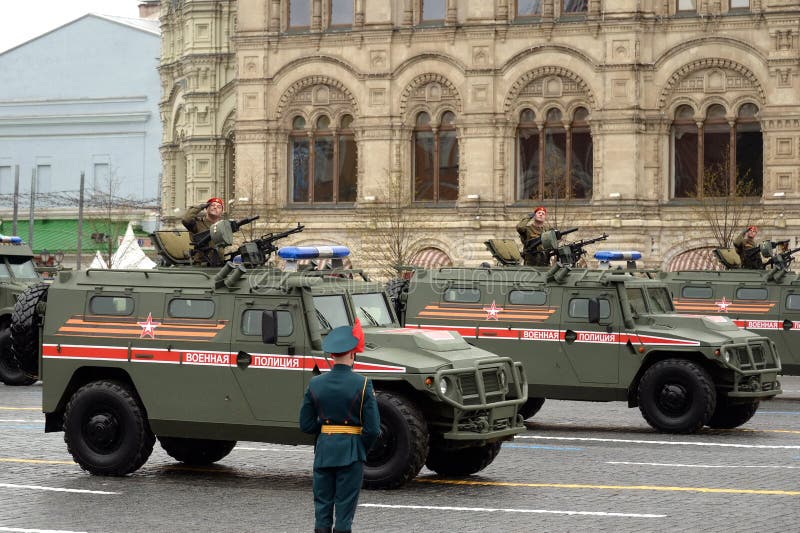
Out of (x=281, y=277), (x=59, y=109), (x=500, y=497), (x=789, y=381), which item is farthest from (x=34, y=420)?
(x=59, y=109)

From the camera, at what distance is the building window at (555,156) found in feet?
159

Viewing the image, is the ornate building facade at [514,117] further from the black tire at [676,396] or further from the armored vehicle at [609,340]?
the black tire at [676,396]

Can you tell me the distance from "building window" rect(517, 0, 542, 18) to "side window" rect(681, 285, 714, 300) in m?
22.9

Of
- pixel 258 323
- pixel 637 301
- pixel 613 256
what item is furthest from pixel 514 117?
pixel 258 323

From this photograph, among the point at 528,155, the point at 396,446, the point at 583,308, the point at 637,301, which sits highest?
the point at 528,155

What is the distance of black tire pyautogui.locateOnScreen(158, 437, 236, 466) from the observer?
645 inches

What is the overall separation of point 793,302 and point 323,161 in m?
27.0

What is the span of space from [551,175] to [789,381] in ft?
60.1

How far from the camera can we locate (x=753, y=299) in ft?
87.9

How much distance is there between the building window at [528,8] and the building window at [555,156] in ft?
9.96

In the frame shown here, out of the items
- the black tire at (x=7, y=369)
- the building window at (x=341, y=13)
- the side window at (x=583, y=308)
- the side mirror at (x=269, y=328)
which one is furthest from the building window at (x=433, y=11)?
the side mirror at (x=269, y=328)

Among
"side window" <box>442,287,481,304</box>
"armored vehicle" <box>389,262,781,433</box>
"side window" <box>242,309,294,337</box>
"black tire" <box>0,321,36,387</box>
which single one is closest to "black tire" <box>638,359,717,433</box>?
"armored vehicle" <box>389,262,781,433</box>

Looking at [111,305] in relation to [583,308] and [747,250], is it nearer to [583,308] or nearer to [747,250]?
[583,308]

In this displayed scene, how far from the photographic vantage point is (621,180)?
4738 cm
